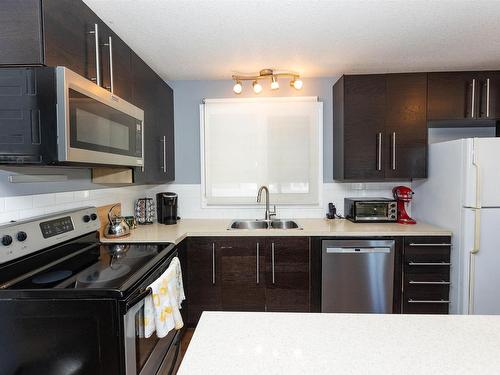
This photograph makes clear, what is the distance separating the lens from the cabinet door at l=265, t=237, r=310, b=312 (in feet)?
7.61

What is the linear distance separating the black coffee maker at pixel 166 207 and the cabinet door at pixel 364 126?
1593 millimetres

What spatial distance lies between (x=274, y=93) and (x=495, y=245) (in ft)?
7.15

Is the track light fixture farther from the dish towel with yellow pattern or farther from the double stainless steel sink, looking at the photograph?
the dish towel with yellow pattern

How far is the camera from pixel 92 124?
52.7 inches

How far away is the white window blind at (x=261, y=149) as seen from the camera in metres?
2.85

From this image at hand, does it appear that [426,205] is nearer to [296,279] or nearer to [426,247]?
[426,247]

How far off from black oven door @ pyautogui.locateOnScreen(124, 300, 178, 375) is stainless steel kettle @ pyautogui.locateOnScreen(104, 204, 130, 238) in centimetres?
89

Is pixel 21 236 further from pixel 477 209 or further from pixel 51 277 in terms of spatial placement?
pixel 477 209

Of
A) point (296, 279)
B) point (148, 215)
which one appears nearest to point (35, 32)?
point (148, 215)

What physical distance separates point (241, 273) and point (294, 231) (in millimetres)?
552

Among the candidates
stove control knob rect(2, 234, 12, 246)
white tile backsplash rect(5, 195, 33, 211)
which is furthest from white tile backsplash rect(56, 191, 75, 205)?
stove control knob rect(2, 234, 12, 246)

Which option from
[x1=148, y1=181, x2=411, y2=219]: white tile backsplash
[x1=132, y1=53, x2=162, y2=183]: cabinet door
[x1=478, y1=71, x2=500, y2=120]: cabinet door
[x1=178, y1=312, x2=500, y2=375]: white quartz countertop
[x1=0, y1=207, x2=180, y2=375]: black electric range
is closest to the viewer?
[x1=178, y1=312, x2=500, y2=375]: white quartz countertop

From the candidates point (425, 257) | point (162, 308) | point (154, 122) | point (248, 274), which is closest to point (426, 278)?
point (425, 257)

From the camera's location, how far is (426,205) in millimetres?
2617
